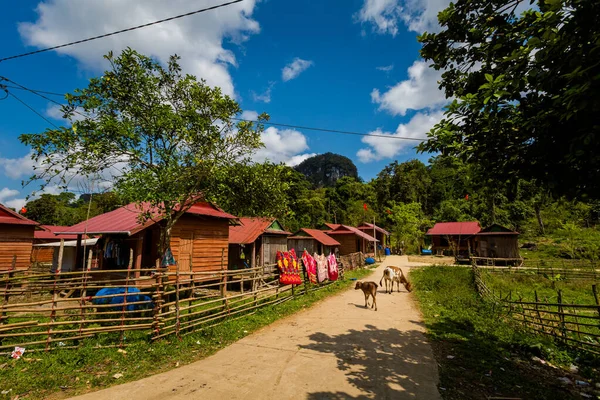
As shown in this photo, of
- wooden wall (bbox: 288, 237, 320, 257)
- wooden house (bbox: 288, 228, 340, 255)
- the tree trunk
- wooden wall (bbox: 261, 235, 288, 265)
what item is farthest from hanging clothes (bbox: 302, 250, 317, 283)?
the tree trunk

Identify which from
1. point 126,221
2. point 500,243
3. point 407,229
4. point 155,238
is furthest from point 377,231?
point 126,221

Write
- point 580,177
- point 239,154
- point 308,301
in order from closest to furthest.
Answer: point 580,177 → point 239,154 → point 308,301

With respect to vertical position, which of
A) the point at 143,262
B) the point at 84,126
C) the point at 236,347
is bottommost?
the point at 236,347

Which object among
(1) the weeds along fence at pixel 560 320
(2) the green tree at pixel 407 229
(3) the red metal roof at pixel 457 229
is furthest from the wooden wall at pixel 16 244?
(3) the red metal roof at pixel 457 229

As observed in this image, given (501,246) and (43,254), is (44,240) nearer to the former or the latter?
(43,254)

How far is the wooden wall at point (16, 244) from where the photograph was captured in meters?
15.2

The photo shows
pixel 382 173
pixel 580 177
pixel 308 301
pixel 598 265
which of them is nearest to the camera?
pixel 580 177

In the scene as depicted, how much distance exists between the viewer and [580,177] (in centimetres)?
349

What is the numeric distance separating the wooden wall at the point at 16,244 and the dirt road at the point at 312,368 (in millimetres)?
16441

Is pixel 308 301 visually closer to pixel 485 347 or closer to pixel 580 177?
pixel 485 347

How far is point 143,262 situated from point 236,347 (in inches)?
322

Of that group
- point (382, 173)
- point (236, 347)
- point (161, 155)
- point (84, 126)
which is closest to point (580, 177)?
point (236, 347)

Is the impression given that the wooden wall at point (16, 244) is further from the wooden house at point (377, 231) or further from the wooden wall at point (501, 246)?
the wooden wall at point (501, 246)

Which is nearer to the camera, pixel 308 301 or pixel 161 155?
pixel 161 155
